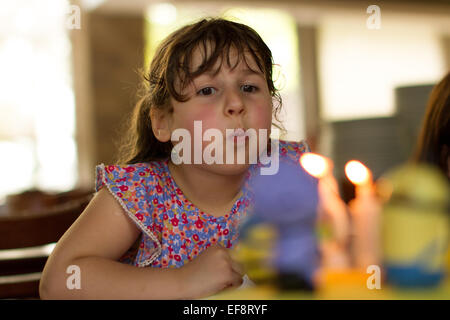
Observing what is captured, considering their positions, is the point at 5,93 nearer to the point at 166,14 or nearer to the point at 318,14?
the point at 166,14

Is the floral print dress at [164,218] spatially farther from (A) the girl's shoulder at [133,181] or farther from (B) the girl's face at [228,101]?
(B) the girl's face at [228,101]

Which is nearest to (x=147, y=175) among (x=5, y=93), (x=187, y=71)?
(x=187, y=71)

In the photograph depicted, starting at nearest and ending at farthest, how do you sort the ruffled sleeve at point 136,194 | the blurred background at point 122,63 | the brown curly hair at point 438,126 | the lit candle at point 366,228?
the lit candle at point 366,228
the brown curly hair at point 438,126
the ruffled sleeve at point 136,194
the blurred background at point 122,63

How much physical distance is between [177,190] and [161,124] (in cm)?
9

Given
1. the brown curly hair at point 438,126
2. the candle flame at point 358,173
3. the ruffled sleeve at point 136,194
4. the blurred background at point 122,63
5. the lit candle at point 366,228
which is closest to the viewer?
the lit candle at point 366,228

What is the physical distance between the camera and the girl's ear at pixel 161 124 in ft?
2.52

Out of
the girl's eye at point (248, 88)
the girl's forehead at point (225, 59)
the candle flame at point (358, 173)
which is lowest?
the candle flame at point (358, 173)

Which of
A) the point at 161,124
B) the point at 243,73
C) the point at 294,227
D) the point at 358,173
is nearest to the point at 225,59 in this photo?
the point at 243,73

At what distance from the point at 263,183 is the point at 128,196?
16.3 inches

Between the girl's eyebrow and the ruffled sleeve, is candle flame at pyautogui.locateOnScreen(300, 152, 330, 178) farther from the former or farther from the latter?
the ruffled sleeve

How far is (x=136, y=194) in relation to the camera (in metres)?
0.74

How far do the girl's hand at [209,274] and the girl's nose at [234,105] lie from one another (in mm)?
137

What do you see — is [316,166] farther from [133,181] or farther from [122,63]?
[122,63]

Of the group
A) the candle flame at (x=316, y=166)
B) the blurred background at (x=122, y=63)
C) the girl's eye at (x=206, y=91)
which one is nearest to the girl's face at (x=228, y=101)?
the girl's eye at (x=206, y=91)
